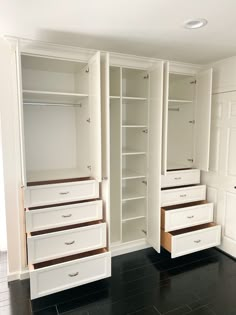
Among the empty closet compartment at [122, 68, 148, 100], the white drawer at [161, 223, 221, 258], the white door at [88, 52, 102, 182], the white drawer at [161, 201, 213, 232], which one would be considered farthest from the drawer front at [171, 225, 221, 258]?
the empty closet compartment at [122, 68, 148, 100]

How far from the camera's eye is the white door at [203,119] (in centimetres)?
271

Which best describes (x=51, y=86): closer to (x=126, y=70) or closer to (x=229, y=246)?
(x=126, y=70)

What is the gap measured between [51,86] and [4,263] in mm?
2037

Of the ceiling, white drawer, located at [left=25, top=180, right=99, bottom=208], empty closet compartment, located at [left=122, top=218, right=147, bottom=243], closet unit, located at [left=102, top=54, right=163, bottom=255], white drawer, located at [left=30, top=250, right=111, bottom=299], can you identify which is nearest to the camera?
the ceiling

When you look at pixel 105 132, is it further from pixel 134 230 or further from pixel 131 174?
pixel 134 230

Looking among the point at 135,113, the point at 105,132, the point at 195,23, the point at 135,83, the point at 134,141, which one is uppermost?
the point at 195,23

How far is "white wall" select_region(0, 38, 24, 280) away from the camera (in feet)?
7.07

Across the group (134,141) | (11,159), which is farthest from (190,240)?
(11,159)

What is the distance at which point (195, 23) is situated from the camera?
5.75ft

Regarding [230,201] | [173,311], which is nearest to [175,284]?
[173,311]

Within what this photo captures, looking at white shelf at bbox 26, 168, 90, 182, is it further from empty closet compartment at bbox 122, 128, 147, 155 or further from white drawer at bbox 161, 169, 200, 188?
white drawer at bbox 161, 169, 200, 188

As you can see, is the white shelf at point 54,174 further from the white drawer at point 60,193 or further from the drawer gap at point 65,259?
the drawer gap at point 65,259

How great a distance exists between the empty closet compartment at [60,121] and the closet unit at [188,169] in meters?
0.78

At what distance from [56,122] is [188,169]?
166 centimetres
